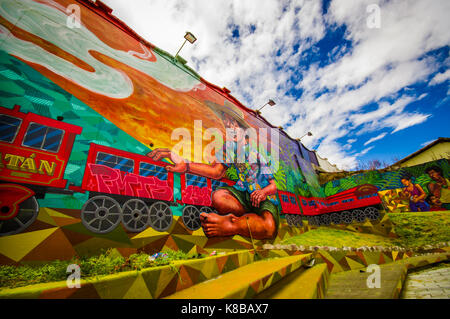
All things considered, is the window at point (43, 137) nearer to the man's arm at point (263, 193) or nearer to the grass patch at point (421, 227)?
the man's arm at point (263, 193)

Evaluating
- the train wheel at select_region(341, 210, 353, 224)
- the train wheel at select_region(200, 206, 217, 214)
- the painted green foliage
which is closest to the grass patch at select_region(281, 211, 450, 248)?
the train wheel at select_region(341, 210, 353, 224)

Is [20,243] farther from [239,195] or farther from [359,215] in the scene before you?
[359,215]

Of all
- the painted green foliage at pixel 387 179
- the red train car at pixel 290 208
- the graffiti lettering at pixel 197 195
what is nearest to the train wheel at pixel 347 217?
the painted green foliage at pixel 387 179

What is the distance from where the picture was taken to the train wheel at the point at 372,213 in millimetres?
11951

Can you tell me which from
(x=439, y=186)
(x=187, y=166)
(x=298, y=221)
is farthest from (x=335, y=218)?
(x=187, y=166)

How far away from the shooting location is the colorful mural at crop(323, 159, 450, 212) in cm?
1070

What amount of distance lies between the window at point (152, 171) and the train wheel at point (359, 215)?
13.5 metres

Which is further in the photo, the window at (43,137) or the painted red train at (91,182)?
the window at (43,137)

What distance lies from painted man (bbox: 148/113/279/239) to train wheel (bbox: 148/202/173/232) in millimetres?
1237

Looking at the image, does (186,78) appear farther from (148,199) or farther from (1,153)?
(1,153)

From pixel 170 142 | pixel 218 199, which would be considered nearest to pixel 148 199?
pixel 170 142

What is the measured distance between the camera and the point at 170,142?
6621 mm

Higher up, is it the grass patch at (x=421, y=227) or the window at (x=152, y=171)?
the window at (x=152, y=171)
